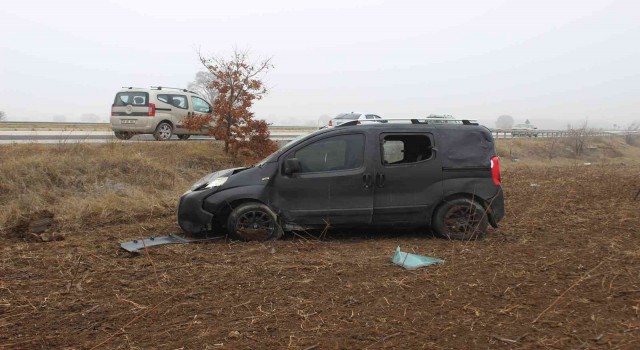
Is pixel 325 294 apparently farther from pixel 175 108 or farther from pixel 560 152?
pixel 560 152

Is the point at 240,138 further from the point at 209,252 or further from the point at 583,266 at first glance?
the point at 583,266

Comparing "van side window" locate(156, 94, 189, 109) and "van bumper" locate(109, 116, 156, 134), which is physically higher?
"van side window" locate(156, 94, 189, 109)

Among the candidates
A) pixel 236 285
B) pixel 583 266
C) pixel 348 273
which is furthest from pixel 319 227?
pixel 583 266

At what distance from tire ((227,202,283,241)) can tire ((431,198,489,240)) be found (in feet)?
6.98

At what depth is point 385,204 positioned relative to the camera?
629 cm

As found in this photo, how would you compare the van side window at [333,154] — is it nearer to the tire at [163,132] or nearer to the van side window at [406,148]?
the van side window at [406,148]

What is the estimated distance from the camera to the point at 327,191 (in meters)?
6.22

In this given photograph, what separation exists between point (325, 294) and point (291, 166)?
2.41 m

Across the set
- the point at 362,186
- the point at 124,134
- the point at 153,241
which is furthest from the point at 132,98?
the point at 362,186

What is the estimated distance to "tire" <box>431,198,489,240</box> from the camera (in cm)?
635

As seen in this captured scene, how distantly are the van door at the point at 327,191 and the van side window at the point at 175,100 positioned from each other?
33.6 feet

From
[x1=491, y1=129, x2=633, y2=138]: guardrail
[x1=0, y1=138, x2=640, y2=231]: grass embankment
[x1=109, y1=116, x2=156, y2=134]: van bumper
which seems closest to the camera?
[x1=0, y1=138, x2=640, y2=231]: grass embankment

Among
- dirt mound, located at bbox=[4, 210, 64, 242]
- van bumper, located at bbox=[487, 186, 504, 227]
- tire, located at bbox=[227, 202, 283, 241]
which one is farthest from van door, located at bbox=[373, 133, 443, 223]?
dirt mound, located at bbox=[4, 210, 64, 242]

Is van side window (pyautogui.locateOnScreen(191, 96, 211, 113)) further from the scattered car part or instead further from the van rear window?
the scattered car part
